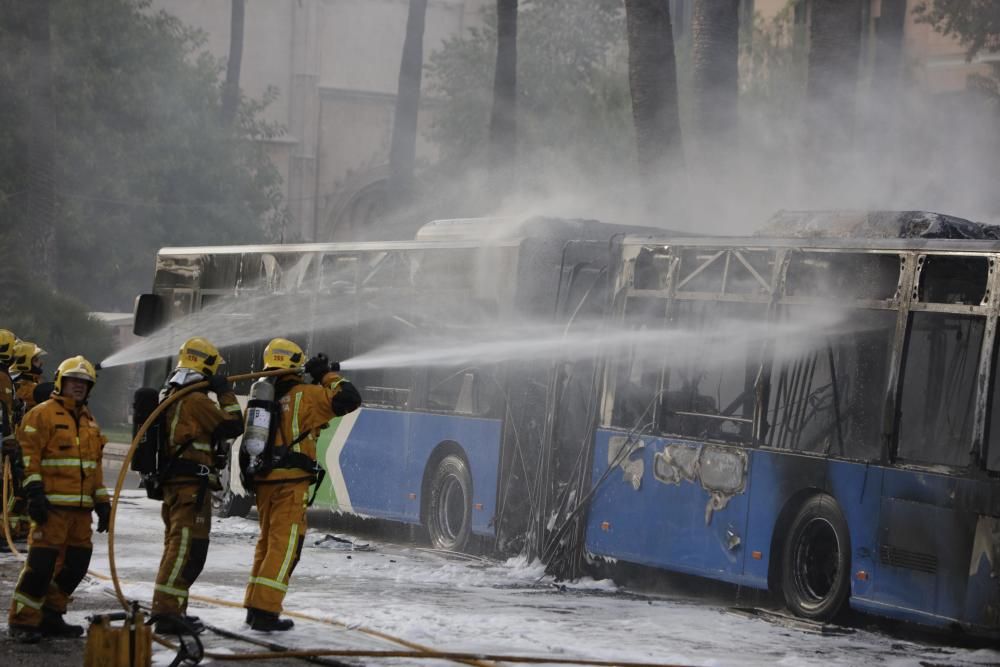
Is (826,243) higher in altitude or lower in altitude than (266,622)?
higher

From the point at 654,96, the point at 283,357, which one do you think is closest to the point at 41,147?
the point at 654,96

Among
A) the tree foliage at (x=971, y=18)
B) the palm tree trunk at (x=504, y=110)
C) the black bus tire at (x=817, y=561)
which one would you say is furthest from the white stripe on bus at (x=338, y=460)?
the tree foliage at (x=971, y=18)

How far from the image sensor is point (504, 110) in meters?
32.8

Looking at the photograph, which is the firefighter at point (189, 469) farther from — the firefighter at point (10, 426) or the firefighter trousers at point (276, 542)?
the firefighter at point (10, 426)

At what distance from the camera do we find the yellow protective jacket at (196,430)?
10828mm

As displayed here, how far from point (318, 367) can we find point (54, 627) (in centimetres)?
227

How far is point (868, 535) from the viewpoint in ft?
39.0

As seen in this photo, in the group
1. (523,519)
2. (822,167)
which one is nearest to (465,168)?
(822,167)

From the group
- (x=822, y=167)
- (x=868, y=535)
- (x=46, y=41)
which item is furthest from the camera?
(x=46, y=41)

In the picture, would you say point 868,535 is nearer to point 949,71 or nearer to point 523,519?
point 523,519

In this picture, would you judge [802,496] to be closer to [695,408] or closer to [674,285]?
[695,408]

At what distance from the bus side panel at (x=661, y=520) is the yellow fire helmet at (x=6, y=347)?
509 cm

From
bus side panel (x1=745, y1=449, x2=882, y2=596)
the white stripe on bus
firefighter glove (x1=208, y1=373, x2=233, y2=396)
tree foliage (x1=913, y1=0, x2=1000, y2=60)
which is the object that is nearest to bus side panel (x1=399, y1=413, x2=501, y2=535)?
the white stripe on bus

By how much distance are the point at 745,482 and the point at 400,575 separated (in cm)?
304
